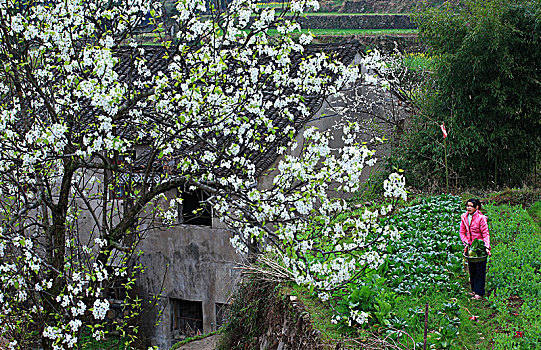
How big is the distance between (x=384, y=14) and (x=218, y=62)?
34.7m

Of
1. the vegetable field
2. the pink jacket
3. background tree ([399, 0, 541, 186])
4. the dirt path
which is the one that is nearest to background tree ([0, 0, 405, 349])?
the vegetable field

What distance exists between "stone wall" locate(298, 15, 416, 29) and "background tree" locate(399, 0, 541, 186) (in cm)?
2489

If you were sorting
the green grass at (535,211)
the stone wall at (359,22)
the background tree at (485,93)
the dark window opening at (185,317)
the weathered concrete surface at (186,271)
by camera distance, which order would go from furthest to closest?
the stone wall at (359,22)
the dark window opening at (185,317)
the weathered concrete surface at (186,271)
the background tree at (485,93)
the green grass at (535,211)

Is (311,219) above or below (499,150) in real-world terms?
below

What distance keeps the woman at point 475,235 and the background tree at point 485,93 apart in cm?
488

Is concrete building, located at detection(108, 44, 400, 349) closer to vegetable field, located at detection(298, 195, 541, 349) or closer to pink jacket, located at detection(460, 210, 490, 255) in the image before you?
vegetable field, located at detection(298, 195, 541, 349)

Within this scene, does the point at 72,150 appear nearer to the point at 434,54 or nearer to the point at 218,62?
the point at 218,62

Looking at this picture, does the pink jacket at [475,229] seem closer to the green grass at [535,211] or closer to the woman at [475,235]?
the woman at [475,235]

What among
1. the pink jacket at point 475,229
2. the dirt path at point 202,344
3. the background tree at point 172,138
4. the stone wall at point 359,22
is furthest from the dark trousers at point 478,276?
the stone wall at point 359,22

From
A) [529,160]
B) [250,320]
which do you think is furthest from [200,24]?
[529,160]

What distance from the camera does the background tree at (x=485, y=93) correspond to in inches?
464

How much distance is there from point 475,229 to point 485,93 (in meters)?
5.70

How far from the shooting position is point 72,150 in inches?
278

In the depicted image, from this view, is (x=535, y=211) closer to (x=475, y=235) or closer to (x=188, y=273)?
(x=475, y=235)
